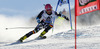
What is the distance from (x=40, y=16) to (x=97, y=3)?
4.08 m

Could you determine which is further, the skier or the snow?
the skier

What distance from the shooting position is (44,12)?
8.88 m

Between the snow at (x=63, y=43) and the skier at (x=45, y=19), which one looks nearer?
the snow at (x=63, y=43)

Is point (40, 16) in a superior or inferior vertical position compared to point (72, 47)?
superior

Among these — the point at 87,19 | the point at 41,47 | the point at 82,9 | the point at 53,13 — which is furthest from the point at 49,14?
the point at 87,19

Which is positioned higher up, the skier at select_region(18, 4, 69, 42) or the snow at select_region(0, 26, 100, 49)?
the skier at select_region(18, 4, 69, 42)

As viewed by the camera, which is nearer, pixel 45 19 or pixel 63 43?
pixel 63 43

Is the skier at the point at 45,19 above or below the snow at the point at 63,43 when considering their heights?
above

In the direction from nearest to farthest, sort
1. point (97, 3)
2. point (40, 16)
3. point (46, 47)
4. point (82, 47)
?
1. point (97, 3)
2. point (82, 47)
3. point (46, 47)
4. point (40, 16)

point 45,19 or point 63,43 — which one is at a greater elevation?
point 45,19

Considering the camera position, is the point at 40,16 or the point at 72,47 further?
the point at 40,16

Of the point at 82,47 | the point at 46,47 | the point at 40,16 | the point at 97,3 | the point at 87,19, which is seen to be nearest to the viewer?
the point at 97,3

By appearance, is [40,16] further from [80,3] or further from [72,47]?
[80,3]

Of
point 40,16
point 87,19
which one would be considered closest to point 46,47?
point 40,16
